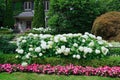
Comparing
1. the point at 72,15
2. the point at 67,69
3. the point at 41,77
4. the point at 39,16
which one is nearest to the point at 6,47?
the point at 41,77

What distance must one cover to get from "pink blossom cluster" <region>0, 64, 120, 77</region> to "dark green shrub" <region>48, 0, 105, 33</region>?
18.9 metres

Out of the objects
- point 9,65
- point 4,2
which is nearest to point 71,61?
point 9,65

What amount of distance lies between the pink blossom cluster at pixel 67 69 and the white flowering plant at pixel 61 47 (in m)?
0.40

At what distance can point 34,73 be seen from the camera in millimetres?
9531

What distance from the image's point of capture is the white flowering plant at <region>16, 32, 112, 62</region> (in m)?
9.96

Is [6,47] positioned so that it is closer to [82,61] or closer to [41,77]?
[41,77]

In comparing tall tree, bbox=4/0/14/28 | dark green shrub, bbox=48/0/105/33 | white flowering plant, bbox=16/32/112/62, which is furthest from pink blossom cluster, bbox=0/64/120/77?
tall tree, bbox=4/0/14/28

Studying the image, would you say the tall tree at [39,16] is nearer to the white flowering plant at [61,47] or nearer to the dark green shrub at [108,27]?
the dark green shrub at [108,27]

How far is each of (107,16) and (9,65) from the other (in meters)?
10.2

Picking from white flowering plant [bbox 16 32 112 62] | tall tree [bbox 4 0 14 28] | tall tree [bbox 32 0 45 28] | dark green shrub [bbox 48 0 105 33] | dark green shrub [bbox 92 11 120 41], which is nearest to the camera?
white flowering plant [bbox 16 32 112 62]

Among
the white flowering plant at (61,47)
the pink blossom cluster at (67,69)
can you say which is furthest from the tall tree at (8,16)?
the pink blossom cluster at (67,69)

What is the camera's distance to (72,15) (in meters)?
28.7

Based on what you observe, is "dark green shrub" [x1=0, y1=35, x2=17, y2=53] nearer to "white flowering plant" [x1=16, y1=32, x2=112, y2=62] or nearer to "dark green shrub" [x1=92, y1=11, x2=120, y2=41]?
"white flowering plant" [x1=16, y1=32, x2=112, y2=62]

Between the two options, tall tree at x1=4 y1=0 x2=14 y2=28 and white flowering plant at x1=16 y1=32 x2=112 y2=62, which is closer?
white flowering plant at x1=16 y1=32 x2=112 y2=62
